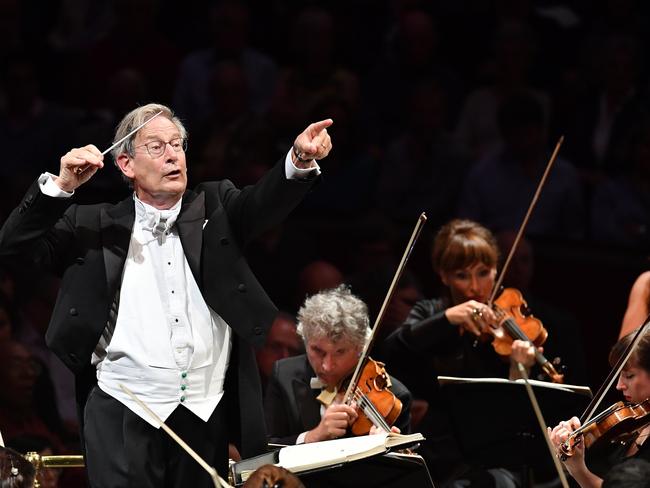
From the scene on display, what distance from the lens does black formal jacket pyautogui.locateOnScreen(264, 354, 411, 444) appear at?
4.09 metres

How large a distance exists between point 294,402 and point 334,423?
37cm

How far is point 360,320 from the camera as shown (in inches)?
160

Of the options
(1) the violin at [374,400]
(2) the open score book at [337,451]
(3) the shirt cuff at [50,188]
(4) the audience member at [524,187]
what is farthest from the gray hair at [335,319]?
(4) the audience member at [524,187]

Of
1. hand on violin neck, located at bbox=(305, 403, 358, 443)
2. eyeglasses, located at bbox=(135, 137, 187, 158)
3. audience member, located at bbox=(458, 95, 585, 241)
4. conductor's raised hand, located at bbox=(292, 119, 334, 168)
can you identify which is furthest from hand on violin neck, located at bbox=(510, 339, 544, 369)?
audience member, located at bbox=(458, 95, 585, 241)

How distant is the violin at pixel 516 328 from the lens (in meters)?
4.33

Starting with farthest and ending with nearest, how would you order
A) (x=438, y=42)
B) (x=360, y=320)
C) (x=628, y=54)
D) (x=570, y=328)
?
(x=438, y=42), (x=628, y=54), (x=570, y=328), (x=360, y=320)

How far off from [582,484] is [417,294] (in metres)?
1.82

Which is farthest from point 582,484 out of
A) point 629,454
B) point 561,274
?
point 561,274

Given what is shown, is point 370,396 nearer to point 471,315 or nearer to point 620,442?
point 471,315

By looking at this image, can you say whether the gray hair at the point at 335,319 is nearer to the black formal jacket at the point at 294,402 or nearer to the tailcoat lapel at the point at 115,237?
the black formal jacket at the point at 294,402

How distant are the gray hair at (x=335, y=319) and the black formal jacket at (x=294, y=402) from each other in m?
0.15

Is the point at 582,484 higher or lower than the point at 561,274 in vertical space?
lower

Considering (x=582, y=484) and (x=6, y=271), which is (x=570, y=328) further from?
(x=6, y=271)

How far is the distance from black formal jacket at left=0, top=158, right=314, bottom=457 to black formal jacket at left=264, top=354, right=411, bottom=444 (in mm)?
729
